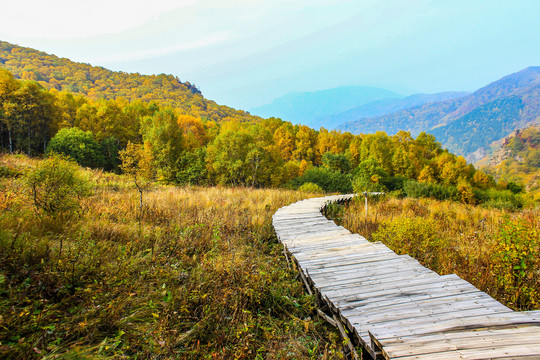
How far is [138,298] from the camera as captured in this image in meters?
2.73

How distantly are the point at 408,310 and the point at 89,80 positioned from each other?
416 ft

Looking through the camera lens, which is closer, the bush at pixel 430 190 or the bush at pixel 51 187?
the bush at pixel 51 187

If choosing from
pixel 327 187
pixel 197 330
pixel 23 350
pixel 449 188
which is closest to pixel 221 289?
pixel 197 330

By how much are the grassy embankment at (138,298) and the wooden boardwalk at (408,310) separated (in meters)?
0.44

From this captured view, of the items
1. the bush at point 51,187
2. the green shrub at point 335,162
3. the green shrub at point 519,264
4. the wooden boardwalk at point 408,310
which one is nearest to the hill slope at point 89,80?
the green shrub at point 335,162

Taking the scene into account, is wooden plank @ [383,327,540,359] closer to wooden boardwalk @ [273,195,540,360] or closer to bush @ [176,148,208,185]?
wooden boardwalk @ [273,195,540,360]

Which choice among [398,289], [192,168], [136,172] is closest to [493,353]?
[398,289]

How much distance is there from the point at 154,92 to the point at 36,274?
11610 cm

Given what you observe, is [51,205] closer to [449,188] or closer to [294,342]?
[294,342]

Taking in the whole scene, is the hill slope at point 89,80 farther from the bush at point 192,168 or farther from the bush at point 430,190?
the bush at point 430,190

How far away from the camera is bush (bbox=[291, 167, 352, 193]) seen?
36.8m

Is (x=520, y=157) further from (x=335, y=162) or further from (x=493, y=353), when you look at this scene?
(x=493, y=353)

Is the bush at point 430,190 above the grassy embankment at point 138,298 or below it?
below

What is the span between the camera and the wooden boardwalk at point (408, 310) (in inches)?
71.9
